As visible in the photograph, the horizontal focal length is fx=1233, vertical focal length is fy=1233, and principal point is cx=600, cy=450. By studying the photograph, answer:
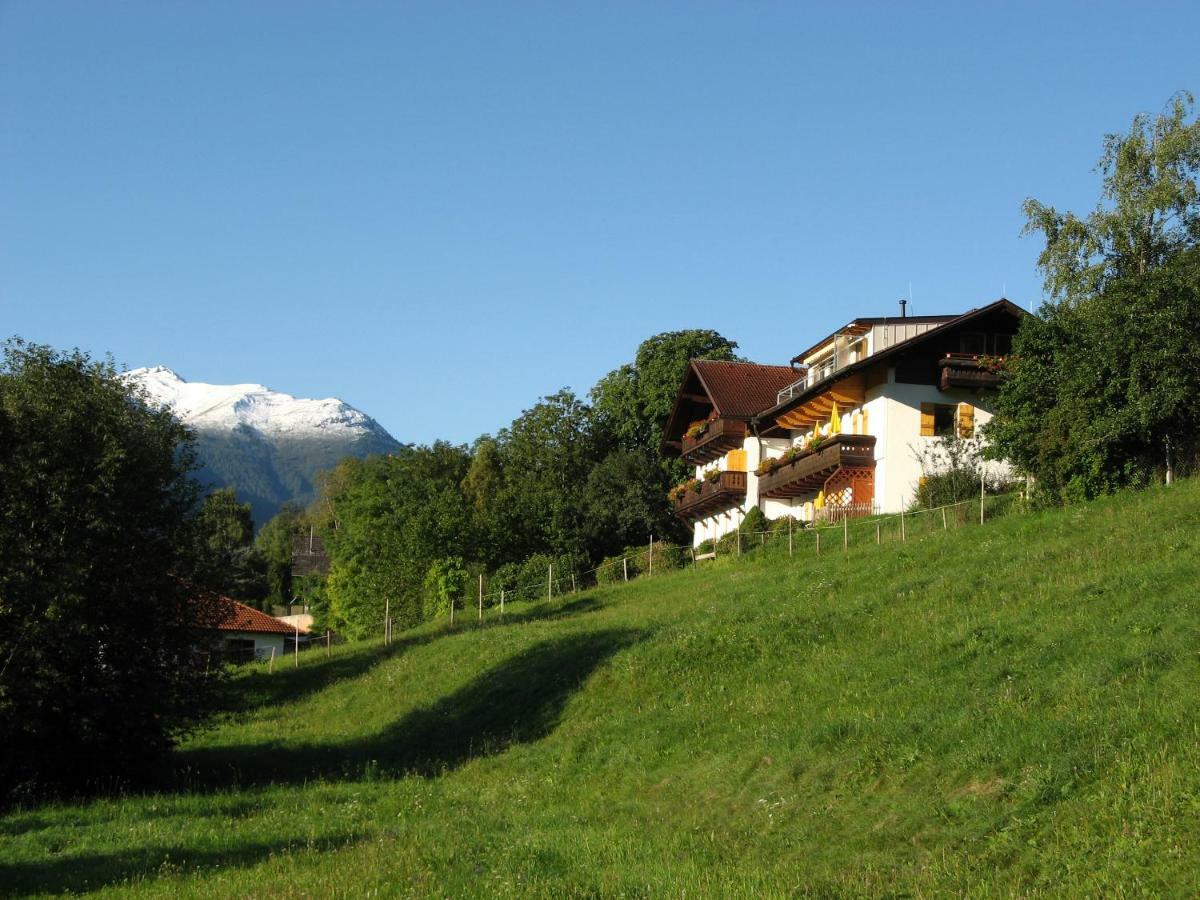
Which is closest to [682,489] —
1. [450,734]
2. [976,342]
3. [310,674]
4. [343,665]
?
[976,342]

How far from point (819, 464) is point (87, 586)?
32.7 meters

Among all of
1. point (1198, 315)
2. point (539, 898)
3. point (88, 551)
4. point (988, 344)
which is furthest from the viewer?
point (988, 344)

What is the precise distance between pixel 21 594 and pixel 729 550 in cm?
3278

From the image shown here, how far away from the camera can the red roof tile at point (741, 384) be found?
2490 inches

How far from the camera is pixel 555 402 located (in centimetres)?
8325

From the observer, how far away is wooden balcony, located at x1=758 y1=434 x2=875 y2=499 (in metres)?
49.0

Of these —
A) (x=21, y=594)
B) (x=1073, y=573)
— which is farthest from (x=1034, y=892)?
(x=21, y=594)

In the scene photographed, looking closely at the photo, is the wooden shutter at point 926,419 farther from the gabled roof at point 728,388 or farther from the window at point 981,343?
the gabled roof at point 728,388

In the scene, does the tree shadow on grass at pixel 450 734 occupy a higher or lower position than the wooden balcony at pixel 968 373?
lower

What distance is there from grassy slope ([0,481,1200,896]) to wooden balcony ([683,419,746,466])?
91.1 feet

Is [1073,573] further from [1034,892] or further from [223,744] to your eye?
[223,744]

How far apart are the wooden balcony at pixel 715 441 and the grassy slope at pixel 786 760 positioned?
27753mm

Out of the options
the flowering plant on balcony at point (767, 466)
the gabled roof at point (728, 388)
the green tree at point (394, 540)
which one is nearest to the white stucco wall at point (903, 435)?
the flowering plant on balcony at point (767, 466)

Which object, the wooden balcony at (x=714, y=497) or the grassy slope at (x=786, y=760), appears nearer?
the grassy slope at (x=786, y=760)
